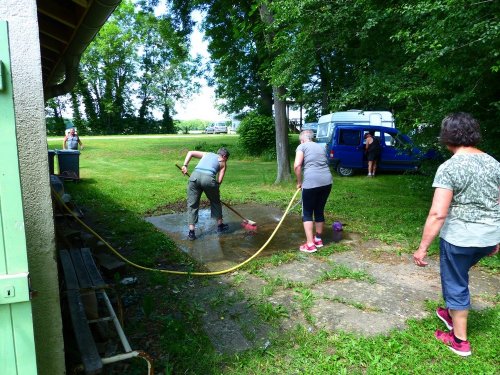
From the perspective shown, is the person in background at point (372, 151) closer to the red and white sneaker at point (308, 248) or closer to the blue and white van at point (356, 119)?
the blue and white van at point (356, 119)

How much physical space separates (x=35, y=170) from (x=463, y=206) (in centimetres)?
283

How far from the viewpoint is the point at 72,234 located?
5113 millimetres

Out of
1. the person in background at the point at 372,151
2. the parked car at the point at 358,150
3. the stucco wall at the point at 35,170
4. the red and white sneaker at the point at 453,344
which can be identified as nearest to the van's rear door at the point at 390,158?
the parked car at the point at 358,150

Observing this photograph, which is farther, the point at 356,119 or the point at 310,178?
the point at 356,119

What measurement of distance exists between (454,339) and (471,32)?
10.7 ft

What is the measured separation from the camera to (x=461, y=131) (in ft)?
9.35

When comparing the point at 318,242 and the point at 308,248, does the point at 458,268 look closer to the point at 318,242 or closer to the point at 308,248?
the point at 308,248

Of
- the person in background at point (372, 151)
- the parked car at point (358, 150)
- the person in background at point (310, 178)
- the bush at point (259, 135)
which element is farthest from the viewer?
the bush at point (259, 135)

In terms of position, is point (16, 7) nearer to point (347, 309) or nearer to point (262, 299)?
point (262, 299)

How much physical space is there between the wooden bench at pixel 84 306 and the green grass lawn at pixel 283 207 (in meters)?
0.42

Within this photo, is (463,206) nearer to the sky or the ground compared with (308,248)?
nearer to the sky

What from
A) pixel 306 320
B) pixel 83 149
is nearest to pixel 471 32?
pixel 306 320

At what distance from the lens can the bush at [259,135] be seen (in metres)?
19.3

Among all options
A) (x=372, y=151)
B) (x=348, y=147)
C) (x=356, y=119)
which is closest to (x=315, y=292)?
(x=372, y=151)
